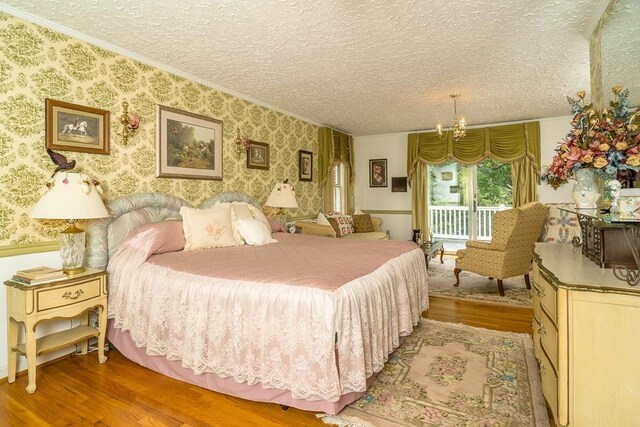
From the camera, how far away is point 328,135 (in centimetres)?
645

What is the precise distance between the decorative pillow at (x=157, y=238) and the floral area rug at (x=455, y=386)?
184 cm

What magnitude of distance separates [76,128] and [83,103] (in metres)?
0.24

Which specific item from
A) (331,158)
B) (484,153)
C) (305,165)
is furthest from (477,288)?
(331,158)

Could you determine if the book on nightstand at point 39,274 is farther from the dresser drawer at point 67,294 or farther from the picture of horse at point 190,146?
the picture of horse at point 190,146

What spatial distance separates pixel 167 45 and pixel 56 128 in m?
1.16

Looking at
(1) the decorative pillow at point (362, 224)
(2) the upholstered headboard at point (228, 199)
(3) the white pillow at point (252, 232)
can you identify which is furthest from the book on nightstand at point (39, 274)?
(1) the decorative pillow at point (362, 224)

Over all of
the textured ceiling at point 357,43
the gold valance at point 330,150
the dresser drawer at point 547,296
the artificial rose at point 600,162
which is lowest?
the dresser drawer at point 547,296

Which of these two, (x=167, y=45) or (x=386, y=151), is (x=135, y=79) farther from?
(x=386, y=151)

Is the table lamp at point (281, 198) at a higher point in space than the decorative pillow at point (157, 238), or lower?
higher

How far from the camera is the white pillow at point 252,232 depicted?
346 cm

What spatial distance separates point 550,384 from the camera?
5.75 ft

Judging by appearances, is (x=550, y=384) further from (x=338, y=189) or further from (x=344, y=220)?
(x=338, y=189)

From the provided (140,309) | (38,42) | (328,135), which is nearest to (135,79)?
(38,42)

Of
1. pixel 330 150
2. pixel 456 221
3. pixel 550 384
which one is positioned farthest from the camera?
pixel 456 221
